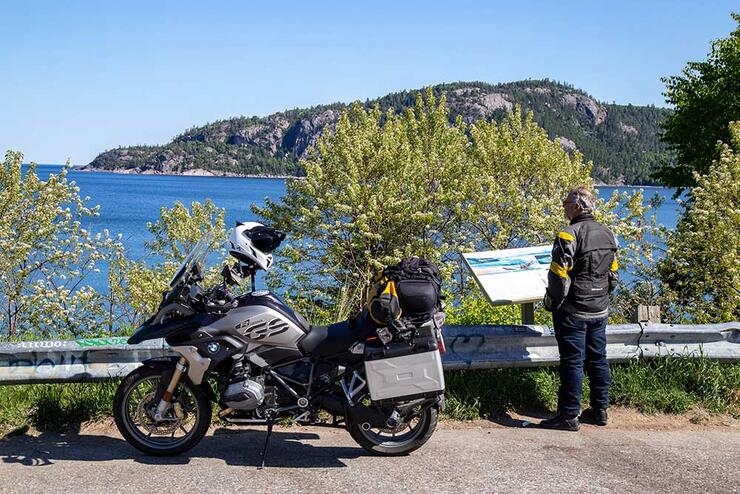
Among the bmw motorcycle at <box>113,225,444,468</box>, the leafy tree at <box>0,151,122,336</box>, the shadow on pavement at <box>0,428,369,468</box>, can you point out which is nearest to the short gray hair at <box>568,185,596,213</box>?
the bmw motorcycle at <box>113,225,444,468</box>

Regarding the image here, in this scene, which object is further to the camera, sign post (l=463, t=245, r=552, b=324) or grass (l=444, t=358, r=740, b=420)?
grass (l=444, t=358, r=740, b=420)

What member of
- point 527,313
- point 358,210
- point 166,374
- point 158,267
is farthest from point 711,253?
point 158,267

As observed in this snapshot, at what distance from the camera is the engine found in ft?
17.4

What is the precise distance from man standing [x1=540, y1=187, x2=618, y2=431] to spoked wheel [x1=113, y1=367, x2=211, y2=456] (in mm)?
2697

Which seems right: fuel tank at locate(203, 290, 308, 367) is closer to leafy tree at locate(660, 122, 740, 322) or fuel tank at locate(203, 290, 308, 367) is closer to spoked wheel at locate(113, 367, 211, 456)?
spoked wheel at locate(113, 367, 211, 456)

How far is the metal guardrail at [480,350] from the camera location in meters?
5.89

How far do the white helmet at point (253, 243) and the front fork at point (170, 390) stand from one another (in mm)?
849

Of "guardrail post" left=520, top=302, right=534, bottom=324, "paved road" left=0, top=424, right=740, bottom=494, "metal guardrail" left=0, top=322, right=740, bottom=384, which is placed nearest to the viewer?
"paved road" left=0, top=424, right=740, bottom=494

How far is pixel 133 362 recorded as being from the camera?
6.07 metres

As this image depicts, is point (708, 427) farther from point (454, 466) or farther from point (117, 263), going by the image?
point (117, 263)

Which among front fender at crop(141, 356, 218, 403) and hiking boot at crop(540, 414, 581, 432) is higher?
front fender at crop(141, 356, 218, 403)

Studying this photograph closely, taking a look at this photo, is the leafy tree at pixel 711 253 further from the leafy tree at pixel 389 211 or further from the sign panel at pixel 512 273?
the sign panel at pixel 512 273

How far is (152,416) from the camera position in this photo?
542 centimetres

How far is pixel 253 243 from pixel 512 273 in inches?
94.3
